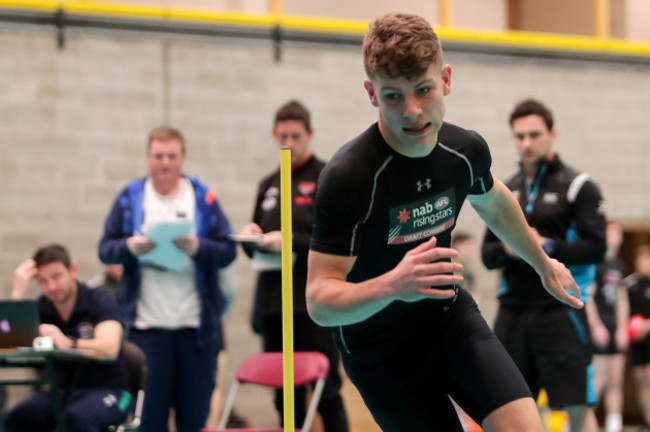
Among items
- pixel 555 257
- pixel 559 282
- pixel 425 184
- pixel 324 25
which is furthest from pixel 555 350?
pixel 324 25

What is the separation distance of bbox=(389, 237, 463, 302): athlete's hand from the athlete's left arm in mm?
806

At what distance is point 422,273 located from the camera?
245 centimetres

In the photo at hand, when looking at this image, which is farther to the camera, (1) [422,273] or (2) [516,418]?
(2) [516,418]

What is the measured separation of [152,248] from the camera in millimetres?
5191

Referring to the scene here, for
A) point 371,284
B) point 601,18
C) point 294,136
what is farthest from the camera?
point 601,18

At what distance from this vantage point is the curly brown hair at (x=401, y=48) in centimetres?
272

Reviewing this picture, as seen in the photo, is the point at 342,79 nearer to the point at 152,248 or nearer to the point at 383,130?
the point at 152,248

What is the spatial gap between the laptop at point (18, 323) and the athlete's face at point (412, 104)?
9.25 ft

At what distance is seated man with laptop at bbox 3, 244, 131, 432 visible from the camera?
5.12 m

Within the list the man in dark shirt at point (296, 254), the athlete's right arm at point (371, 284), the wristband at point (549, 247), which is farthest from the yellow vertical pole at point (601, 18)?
the athlete's right arm at point (371, 284)

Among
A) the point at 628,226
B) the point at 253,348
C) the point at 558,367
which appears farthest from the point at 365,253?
the point at 628,226

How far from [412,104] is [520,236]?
2.49 ft

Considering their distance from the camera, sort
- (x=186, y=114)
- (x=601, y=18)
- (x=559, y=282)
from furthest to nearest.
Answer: (x=601, y=18) < (x=186, y=114) < (x=559, y=282)

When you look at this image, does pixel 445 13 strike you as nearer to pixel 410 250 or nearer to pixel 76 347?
pixel 76 347
